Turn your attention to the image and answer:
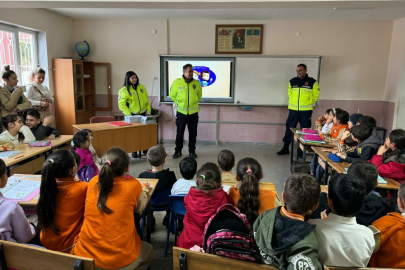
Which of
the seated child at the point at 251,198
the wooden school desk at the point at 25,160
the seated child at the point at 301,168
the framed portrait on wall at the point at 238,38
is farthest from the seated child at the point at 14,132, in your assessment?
the framed portrait on wall at the point at 238,38

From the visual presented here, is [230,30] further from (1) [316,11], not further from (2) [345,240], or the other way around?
(2) [345,240]

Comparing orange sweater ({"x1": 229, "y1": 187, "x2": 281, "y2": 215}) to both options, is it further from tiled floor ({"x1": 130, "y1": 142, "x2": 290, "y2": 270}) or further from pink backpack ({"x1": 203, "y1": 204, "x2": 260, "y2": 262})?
tiled floor ({"x1": 130, "y1": 142, "x2": 290, "y2": 270})

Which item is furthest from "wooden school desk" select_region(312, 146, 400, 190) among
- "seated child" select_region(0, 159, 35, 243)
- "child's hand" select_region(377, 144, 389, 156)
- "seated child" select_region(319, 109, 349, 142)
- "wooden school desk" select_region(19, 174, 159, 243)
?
"seated child" select_region(0, 159, 35, 243)

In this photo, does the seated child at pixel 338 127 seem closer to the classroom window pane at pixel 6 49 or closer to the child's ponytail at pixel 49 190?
the child's ponytail at pixel 49 190

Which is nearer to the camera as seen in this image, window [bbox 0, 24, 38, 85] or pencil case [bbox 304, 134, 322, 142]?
pencil case [bbox 304, 134, 322, 142]

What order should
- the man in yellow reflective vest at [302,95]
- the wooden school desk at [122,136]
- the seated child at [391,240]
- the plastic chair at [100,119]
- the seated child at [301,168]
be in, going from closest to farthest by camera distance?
1. the seated child at [391,240]
2. the seated child at [301,168]
3. the wooden school desk at [122,136]
4. the plastic chair at [100,119]
5. the man in yellow reflective vest at [302,95]

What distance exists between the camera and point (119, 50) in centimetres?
615

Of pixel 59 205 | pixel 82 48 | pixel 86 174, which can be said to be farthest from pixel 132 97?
pixel 59 205

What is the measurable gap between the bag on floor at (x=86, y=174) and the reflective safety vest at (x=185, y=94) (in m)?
2.60

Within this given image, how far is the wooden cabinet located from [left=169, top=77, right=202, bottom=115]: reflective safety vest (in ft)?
6.23

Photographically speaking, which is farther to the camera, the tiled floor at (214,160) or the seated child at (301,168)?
the seated child at (301,168)

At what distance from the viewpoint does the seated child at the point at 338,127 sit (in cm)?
379

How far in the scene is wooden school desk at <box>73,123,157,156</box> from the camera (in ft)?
13.9

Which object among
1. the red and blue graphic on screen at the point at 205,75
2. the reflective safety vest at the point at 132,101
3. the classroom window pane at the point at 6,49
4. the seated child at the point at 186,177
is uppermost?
the classroom window pane at the point at 6,49
